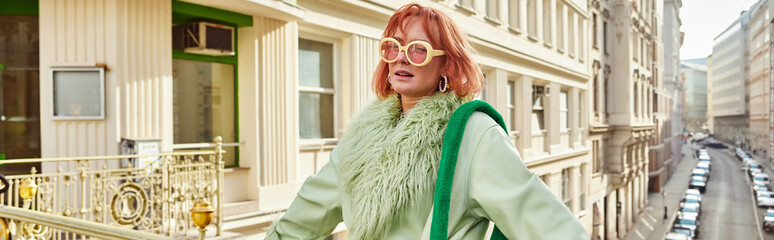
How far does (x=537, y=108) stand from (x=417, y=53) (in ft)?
63.3

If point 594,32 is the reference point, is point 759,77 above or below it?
above

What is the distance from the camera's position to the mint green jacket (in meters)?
1.50

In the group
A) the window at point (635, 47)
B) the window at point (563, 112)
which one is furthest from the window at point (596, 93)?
the window at point (635, 47)

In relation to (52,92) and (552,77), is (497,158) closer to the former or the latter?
(52,92)

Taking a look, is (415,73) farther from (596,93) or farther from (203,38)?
(596,93)

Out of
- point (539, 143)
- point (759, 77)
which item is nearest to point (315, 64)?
point (539, 143)

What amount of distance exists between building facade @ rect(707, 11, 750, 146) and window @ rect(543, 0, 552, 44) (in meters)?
87.2

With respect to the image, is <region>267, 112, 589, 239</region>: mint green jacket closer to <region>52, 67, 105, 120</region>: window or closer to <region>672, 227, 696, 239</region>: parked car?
<region>52, 67, 105, 120</region>: window

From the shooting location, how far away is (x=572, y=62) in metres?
24.2

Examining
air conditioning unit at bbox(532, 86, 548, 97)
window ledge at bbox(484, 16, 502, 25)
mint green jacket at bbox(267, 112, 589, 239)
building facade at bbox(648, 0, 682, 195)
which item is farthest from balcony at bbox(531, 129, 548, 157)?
building facade at bbox(648, 0, 682, 195)

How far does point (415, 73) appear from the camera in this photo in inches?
78.3

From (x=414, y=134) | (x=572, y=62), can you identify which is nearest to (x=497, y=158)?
(x=414, y=134)

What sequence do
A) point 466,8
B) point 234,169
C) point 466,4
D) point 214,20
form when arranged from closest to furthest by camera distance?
point 214,20
point 234,169
point 466,8
point 466,4

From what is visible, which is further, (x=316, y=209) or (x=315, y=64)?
(x=315, y=64)
